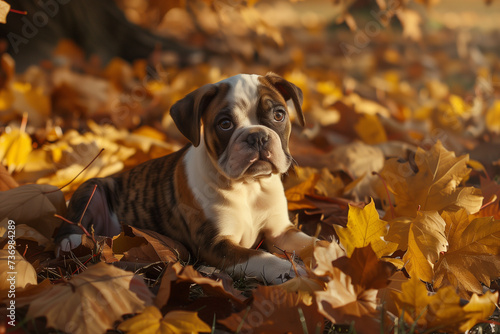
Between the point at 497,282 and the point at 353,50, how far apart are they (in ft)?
29.8

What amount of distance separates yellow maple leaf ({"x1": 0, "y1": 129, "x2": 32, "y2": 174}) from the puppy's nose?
77.1 inches

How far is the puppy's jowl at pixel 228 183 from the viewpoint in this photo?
2.39 m

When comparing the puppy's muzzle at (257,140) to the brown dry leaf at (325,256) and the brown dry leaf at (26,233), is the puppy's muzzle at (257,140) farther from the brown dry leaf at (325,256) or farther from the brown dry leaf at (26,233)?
the brown dry leaf at (26,233)

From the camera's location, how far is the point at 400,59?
1081 cm

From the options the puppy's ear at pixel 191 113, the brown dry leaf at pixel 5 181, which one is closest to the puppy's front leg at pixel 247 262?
the puppy's ear at pixel 191 113

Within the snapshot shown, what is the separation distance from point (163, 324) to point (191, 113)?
1.32 meters

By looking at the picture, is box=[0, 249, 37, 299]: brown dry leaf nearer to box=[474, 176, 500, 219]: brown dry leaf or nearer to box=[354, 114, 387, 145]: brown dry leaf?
box=[474, 176, 500, 219]: brown dry leaf

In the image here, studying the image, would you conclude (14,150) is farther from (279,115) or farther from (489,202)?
(489,202)

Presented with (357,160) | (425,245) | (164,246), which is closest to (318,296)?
(425,245)

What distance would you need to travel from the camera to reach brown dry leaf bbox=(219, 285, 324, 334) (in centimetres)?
155

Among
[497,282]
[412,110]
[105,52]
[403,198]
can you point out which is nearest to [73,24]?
[105,52]

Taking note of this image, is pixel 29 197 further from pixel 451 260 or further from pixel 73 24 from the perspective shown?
pixel 73 24

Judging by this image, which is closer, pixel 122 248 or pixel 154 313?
pixel 154 313

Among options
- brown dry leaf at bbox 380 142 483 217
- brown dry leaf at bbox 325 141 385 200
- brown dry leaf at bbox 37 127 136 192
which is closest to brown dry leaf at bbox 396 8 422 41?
brown dry leaf at bbox 325 141 385 200
